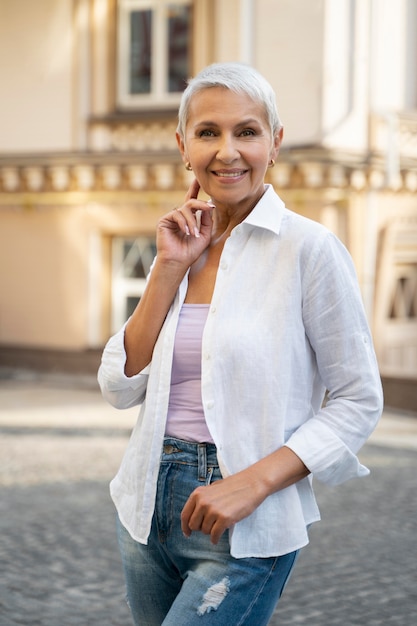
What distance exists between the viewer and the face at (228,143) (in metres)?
2.22

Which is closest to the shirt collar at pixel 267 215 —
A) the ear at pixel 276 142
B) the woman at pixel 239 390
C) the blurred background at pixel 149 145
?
the woman at pixel 239 390

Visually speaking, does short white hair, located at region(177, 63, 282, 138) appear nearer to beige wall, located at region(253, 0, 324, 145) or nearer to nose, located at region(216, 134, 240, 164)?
nose, located at region(216, 134, 240, 164)

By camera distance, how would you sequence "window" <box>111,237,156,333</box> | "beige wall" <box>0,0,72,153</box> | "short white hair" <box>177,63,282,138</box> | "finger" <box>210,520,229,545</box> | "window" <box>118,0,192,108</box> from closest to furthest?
"finger" <box>210,520,229,545</box> < "short white hair" <box>177,63,282,138</box> < "window" <box>118,0,192,108</box> < "beige wall" <box>0,0,72,153</box> < "window" <box>111,237,156,333</box>

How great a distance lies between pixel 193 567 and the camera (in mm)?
2223

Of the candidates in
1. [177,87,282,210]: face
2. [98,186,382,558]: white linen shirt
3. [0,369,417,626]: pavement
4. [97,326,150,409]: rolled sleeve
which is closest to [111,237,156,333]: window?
[0,369,417,626]: pavement

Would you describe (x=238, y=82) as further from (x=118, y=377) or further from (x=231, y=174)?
(x=118, y=377)

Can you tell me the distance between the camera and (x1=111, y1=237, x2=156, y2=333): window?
590 inches

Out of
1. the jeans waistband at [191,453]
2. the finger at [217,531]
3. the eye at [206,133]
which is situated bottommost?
the finger at [217,531]

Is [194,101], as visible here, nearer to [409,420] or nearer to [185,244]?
[185,244]

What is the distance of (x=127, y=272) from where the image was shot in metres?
15.1

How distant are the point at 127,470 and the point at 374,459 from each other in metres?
7.20

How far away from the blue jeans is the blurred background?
10402mm

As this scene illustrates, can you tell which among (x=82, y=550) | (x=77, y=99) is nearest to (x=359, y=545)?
(x=82, y=550)

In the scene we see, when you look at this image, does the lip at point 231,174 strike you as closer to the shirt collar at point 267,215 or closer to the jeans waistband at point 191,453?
the shirt collar at point 267,215
